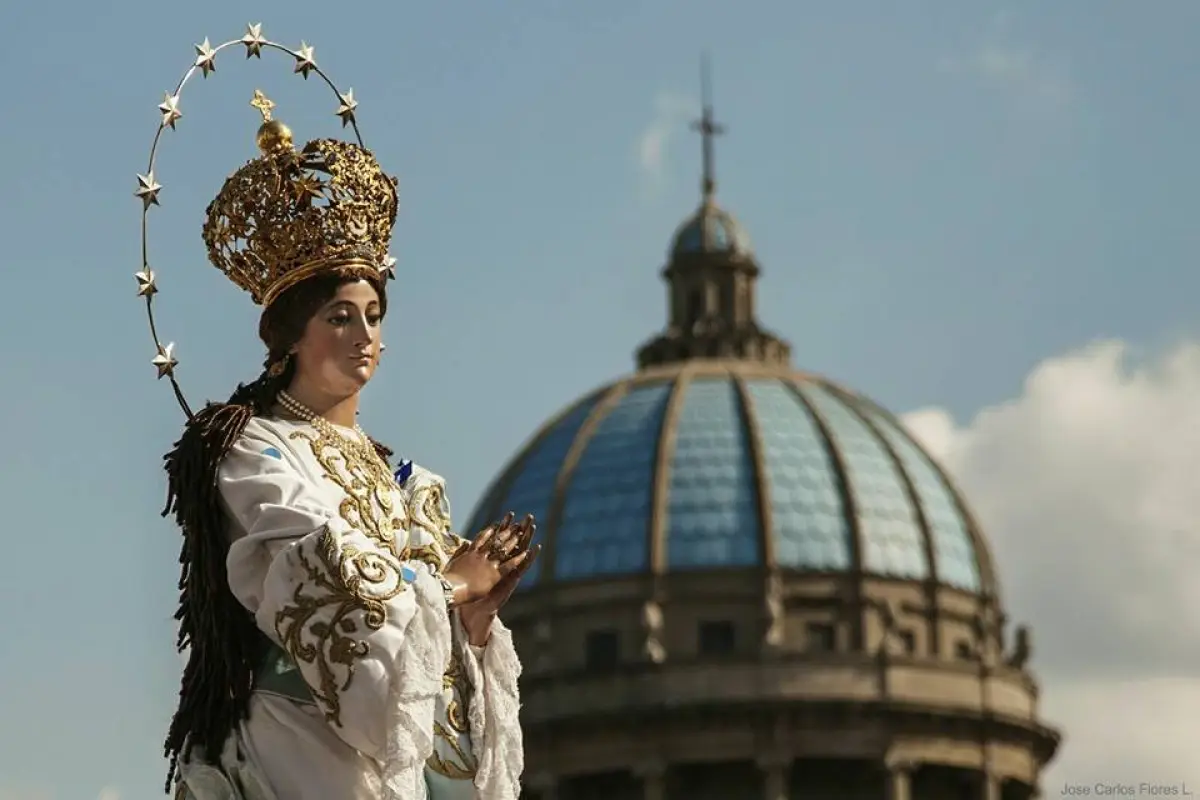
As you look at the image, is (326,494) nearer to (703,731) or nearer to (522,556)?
(522,556)

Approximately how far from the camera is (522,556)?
937 cm

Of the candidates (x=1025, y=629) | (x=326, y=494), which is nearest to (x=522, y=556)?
(x=326, y=494)

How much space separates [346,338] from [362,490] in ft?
1.21

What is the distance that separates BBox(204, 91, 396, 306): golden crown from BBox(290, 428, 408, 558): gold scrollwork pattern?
1.30 feet

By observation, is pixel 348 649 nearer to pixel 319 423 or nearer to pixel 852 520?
pixel 319 423

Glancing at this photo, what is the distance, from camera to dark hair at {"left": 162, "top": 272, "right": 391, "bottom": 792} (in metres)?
9.24

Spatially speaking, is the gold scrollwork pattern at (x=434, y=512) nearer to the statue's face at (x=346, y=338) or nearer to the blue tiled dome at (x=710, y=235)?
the statue's face at (x=346, y=338)

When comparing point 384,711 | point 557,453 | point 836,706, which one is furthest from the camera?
point 557,453

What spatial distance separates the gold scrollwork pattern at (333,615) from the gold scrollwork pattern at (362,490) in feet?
0.71

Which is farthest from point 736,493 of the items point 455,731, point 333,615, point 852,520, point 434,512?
point 333,615

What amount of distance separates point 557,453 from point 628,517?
2511 millimetres

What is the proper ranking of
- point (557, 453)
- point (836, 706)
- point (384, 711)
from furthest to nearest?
point (557, 453) → point (836, 706) → point (384, 711)

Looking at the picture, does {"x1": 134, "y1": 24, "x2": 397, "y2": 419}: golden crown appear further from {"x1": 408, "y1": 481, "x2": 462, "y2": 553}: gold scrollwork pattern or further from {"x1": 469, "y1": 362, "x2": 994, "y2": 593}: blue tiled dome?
{"x1": 469, "y1": 362, "x2": 994, "y2": 593}: blue tiled dome

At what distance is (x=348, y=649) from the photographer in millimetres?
8977
